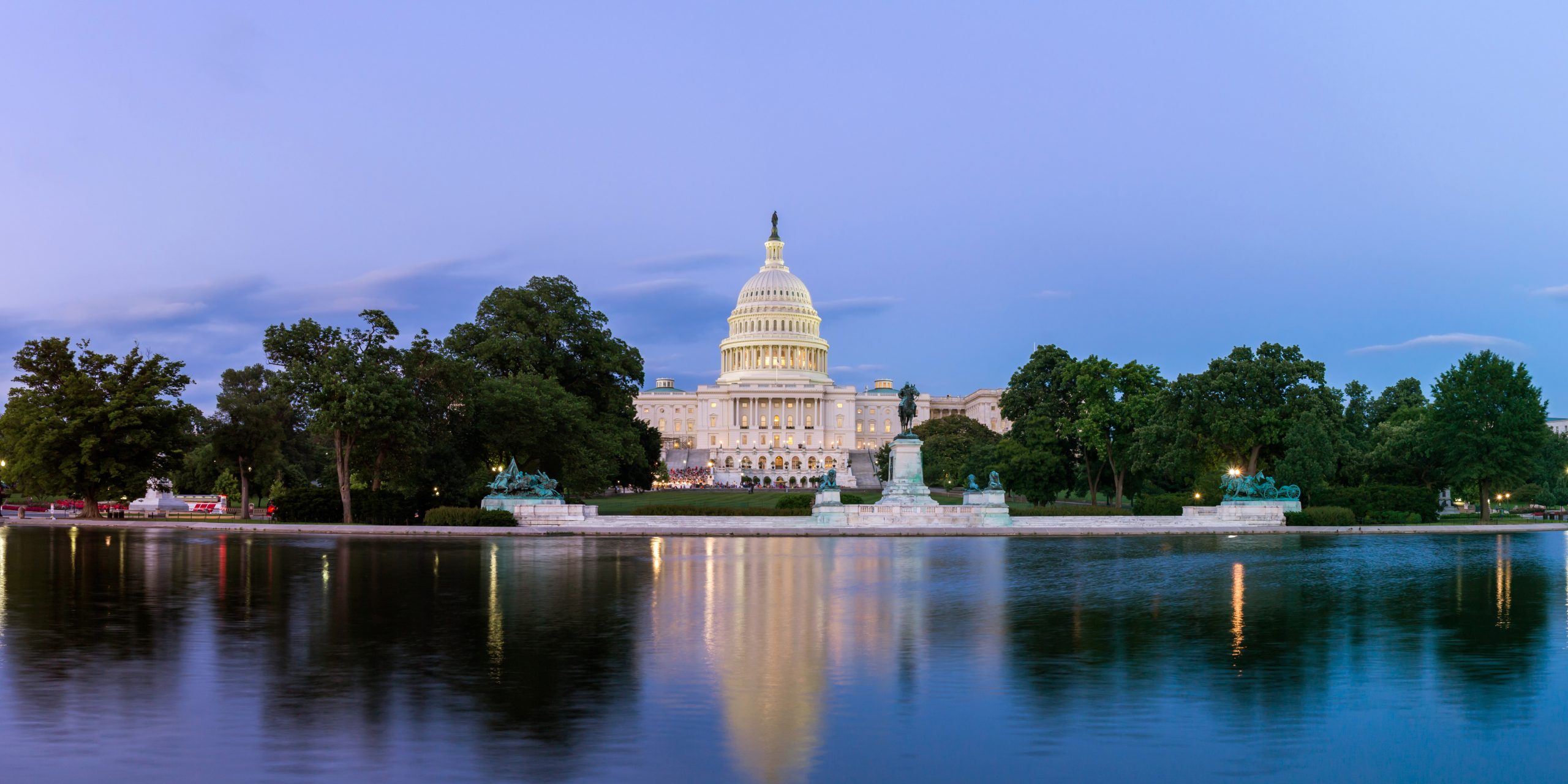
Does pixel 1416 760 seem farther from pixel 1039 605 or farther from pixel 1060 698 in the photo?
pixel 1039 605

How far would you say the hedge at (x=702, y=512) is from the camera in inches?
1907

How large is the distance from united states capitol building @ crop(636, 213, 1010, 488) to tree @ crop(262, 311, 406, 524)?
360 feet

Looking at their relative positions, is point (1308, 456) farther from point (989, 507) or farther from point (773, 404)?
point (773, 404)

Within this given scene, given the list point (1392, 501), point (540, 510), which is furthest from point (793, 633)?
point (1392, 501)

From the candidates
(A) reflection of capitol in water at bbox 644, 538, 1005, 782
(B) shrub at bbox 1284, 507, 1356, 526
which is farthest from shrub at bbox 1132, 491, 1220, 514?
(A) reflection of capitol in water at bbox 644, 538, 1005, 782

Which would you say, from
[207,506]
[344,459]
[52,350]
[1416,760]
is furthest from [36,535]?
[1416,760]

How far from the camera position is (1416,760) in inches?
379

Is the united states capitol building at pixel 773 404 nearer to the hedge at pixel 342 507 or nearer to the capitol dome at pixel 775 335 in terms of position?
the capitol dome at pixel 775 335

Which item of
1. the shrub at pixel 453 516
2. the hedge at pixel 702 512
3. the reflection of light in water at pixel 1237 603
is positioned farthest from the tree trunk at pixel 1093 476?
the reflection of light in water at pixel 1237 603

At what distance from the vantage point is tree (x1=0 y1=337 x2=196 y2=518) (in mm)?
53781

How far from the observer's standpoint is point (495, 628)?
17.1 metres

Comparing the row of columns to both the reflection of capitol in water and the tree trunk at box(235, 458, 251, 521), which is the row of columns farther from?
the reflection of capitol in water

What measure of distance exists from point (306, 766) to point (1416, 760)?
9.13 m

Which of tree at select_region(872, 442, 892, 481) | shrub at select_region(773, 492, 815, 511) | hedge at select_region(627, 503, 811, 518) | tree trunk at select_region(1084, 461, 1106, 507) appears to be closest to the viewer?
hedge at select_region(627, 503, 811, 518)
